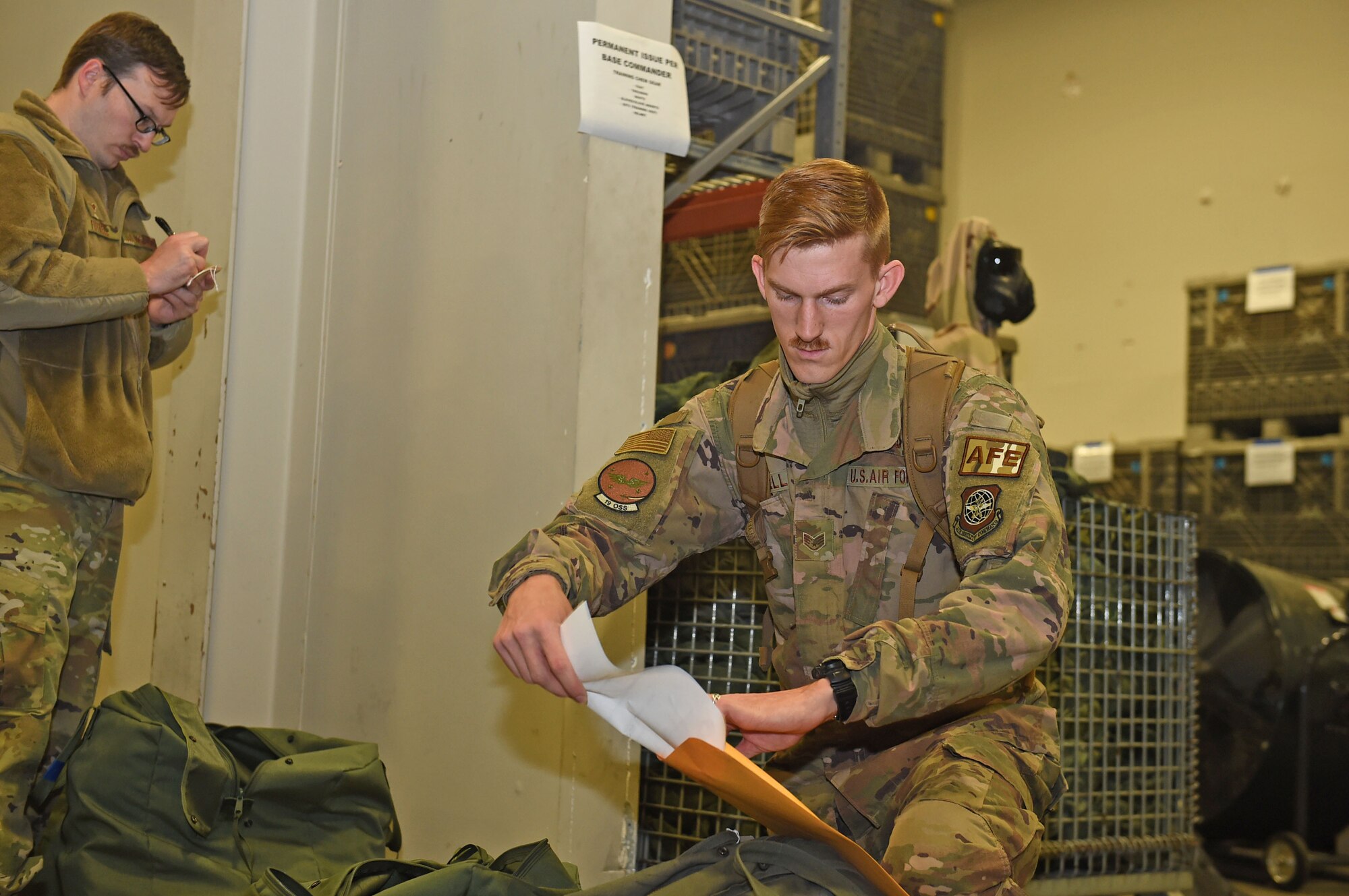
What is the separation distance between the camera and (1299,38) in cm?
815

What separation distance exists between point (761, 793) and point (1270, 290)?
20.7 ft

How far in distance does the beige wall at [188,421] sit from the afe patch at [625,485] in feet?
6.53

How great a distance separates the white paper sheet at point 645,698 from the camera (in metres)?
1.52

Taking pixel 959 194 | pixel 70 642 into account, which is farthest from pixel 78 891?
pixel 959 194

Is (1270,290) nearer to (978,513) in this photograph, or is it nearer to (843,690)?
(978,513)

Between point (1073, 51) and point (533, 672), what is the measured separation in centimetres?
868

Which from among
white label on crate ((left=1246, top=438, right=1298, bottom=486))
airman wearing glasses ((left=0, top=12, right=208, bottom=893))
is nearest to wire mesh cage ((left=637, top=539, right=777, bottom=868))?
airman wearing glasses ((left=0, top=12, right=208, bottom=893))

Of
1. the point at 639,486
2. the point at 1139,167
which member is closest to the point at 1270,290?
the point at 1139,167

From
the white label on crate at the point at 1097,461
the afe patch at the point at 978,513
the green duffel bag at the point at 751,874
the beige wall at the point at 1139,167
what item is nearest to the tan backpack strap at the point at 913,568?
the afe patch at the point at 978,513

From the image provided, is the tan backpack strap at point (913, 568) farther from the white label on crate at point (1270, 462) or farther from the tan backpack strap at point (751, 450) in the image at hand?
the white label on crate at point (1270, 462)

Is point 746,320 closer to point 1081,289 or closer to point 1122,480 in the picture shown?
point 1122,480

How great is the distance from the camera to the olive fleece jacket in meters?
2.60

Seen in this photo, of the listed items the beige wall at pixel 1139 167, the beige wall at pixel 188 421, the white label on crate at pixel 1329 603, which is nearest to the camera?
the beige wall at pixel 188 421

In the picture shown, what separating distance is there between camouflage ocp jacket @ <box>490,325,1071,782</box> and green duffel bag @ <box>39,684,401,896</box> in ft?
2.89
